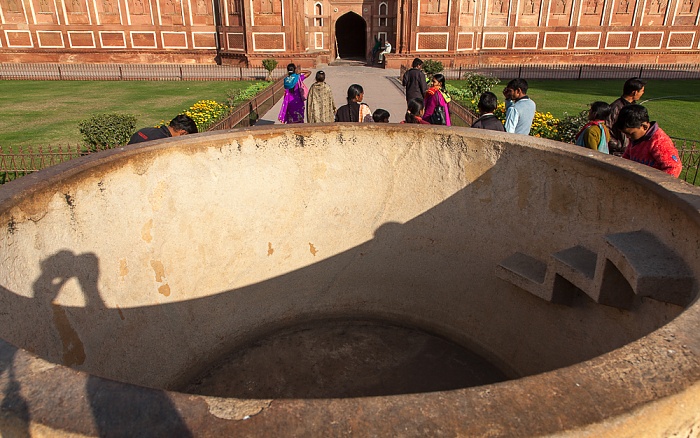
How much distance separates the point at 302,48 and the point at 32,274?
75.5ft

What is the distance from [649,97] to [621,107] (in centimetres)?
1386

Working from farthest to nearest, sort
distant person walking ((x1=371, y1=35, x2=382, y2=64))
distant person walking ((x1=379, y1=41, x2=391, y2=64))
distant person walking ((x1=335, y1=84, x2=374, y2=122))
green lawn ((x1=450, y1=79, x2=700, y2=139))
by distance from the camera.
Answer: distant person walking ((x1=371, y1=35, x2=382, y2=64)) < distant person walking ((x1=379, y1=41, x2=391, y2=64)) < green lawn ((x1=450, y1=79, x2=700, y2=139)) < distant person walking ((x1=335, y1=84, x2=374, y2=122))

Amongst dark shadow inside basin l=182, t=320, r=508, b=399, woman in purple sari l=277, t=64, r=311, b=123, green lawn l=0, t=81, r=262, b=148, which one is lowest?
dark shadow inside basin l=182, t=320, r=508, b=399

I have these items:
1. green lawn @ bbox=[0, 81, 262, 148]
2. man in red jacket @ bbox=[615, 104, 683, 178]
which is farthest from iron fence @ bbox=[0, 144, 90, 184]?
man in red jacket @ bbox=[615, 104, 683, 178]

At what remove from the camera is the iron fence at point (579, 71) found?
73.5ft

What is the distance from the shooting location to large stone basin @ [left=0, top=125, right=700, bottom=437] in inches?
61.8

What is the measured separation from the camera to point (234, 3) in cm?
2395

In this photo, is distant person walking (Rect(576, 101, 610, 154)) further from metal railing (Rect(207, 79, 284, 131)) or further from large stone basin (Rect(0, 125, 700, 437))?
metal railing (Rect(207, 79, 284, 131))

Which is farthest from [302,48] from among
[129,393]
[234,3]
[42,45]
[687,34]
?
[129,393]

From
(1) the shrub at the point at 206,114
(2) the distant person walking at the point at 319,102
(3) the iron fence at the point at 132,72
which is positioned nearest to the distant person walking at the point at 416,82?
(2) the distant person walking at the point at 319,102

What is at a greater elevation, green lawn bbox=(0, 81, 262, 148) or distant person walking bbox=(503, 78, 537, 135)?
distant person walking bbox=(503, 78, 537, 135)

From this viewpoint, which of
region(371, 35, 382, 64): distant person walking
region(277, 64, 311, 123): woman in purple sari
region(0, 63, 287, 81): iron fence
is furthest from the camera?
region(371, 35, 382, 64): distant person walking

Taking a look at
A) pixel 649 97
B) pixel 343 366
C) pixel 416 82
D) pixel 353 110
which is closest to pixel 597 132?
pixel 353 110

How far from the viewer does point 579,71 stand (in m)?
22.3
